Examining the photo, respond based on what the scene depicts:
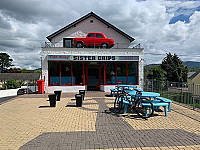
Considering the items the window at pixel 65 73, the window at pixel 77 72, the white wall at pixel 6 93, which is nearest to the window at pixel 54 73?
the window at pixel 65 73

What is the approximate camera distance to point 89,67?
1773 centimetres

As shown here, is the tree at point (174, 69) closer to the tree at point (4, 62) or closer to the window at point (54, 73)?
the window at point (54, 73)

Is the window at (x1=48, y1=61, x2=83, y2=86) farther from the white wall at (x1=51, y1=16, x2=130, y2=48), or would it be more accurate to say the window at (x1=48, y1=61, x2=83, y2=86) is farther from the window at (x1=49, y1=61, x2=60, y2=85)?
the white wall at (x1=51, y1=16, x2=130, y2=48)

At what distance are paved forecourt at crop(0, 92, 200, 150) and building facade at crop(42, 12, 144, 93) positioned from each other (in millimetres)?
8778

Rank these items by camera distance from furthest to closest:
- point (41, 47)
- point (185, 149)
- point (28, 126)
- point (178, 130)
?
point (41, 47), point (28, 126), point (178, 130), point (185, 149)

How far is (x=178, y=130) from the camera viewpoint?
5387 mm

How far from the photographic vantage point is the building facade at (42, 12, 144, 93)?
15.8 m

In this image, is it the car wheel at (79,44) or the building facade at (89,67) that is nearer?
the building facade at (89,67)

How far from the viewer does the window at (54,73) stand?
15906 mm

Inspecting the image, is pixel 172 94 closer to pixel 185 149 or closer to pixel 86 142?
pixel 185 149

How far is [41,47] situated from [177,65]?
3664 cm

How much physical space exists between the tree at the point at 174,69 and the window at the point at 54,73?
109 feet

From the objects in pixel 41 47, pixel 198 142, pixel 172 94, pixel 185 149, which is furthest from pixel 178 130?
pixel 41 47

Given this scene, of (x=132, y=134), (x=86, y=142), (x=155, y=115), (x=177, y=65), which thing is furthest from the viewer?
(x=177, y=65)
